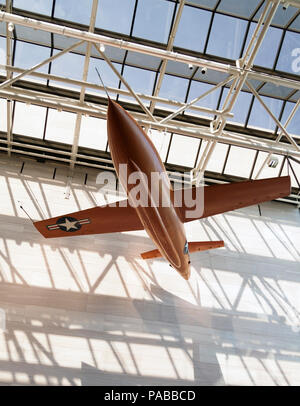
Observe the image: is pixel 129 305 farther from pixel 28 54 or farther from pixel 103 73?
pixel 28 54

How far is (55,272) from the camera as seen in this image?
11312 mm

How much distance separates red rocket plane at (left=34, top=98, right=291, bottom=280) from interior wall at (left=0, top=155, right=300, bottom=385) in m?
2.30

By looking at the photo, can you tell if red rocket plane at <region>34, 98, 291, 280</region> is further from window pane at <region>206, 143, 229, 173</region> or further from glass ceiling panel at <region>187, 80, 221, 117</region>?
window pane at <region>206, 143, 229, 173</region>

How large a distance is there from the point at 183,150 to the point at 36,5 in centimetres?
741

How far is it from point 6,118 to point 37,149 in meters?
1.76

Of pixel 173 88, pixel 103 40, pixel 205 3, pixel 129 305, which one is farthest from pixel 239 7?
pixel 129 305

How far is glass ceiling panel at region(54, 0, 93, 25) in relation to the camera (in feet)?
37.3

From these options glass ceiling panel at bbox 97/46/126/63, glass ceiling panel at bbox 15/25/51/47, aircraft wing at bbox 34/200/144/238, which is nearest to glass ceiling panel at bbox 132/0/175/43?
glass ceiling panel at bbox 97/46/126/63

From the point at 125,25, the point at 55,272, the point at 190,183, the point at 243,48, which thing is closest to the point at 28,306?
the point at 55,272

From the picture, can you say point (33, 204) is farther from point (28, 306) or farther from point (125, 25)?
point (125, 25)

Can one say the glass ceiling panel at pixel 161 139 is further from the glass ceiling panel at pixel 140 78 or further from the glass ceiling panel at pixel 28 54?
the glass ceiling panel at pixel 28 54

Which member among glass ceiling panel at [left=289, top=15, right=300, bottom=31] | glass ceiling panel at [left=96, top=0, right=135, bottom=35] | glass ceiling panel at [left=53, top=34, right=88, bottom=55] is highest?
glass ceiling panel at [left=96, top=0, right=135, bottom=35]

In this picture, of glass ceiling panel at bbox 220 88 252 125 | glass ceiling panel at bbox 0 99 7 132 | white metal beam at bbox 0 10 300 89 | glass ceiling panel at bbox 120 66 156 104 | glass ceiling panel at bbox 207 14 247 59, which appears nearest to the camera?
white metal beam at bbox 0 10 300 89

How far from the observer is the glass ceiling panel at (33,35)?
11630mm
